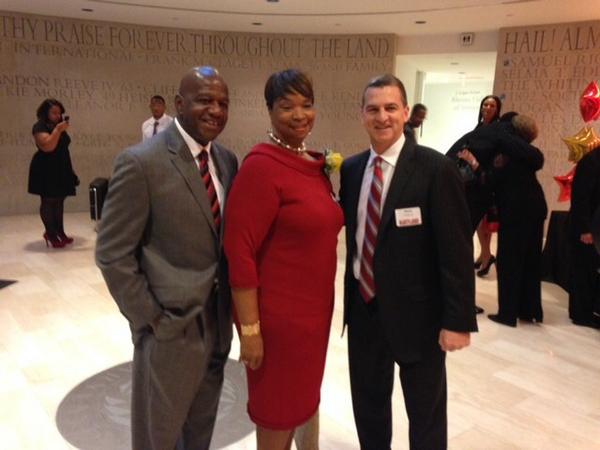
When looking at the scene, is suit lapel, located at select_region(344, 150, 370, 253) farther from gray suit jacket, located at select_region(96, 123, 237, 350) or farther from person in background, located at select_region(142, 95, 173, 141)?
person in background, located at select_region(142, 95, 173, 141)

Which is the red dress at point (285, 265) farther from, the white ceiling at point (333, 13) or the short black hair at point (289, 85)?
the white ceiling at point (333, 13)

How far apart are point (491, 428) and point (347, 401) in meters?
0.78

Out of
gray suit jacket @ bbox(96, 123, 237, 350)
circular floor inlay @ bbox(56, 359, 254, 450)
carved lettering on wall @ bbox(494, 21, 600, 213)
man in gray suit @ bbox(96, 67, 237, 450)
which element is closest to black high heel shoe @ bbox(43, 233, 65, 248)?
circular floor inlay @ bbox(56, 359, 254, 450)

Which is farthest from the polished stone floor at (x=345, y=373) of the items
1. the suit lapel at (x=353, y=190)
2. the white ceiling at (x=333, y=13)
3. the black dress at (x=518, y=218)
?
the white ceiling at (x=333, y=13)

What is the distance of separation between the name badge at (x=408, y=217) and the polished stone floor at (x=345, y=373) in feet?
4.39

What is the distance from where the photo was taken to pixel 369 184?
1946 millimetres

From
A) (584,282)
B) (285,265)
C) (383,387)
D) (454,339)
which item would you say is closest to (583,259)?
(584,282)

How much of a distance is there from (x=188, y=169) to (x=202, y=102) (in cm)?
21

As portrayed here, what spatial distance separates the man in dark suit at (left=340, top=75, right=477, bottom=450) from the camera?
1.80m

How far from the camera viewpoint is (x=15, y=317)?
162 inches

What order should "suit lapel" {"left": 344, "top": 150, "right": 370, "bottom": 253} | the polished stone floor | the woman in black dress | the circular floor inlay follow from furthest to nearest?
the woman in black dress < the polished stone floor < the circular floor inlay < "suit lapel" {"left": 344, "top": 150, "right": 370, "bottom": 253}

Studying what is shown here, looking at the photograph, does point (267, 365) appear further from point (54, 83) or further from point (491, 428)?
point (54, 83)

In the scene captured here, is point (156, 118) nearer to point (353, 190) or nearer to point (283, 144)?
point (353, 190)

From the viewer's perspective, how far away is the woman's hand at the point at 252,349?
64.3 inches
